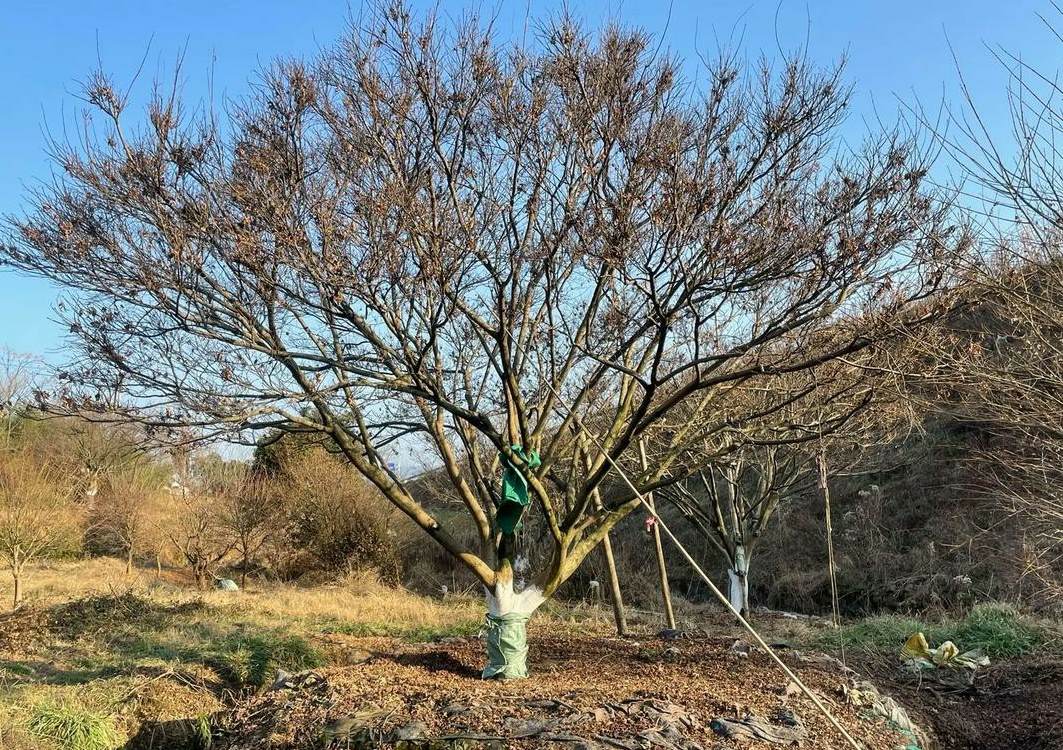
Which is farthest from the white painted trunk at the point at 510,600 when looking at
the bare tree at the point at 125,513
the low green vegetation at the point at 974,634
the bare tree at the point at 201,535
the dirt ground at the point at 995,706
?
the bare tree at the point at 125,513

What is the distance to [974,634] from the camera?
299 inches

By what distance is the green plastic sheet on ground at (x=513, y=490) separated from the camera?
15.8 feet

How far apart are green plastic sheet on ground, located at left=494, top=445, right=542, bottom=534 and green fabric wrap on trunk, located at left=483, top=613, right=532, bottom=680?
2.01 feet

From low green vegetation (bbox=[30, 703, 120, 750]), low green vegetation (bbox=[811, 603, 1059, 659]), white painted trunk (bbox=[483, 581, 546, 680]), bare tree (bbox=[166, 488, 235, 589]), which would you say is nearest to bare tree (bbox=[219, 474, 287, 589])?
bare tree (bbox=[166, 488, 235, 589])

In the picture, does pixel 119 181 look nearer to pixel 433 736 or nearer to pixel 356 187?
pixel 356 187

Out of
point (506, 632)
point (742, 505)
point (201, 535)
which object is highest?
point (742, 505)

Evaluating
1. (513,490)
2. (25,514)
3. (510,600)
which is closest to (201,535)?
(25,514)

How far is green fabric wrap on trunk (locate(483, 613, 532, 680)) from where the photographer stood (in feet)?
16.7

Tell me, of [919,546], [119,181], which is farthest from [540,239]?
[919,546]

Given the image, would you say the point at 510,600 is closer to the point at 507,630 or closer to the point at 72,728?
the point at 507,630

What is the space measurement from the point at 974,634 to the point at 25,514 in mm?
13535

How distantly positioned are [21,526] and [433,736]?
441 inches

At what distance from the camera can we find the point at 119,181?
183 inches

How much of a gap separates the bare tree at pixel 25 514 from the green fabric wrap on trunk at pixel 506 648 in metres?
9.43
